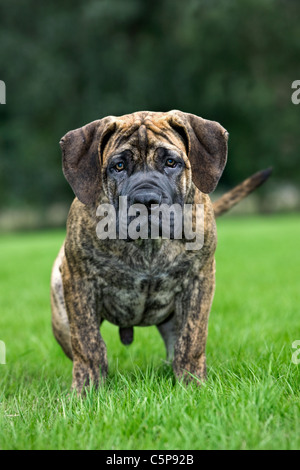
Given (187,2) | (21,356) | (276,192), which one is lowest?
(21,356)

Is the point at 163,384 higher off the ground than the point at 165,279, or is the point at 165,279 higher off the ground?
the point at 165,279

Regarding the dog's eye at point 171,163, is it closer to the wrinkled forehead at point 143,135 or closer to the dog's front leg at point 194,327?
the wrinkled forehead at point 143,135

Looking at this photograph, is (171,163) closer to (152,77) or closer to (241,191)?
(241,191)

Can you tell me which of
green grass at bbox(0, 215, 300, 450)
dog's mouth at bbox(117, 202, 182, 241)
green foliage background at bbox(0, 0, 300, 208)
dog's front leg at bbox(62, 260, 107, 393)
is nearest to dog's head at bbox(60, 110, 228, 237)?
dog's mouth at bbox(117, 202, 182, 241)

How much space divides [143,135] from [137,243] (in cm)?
63

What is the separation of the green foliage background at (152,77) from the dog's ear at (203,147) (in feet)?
95.8

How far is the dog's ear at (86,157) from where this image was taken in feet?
12.2

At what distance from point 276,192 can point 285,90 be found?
19.3 feet

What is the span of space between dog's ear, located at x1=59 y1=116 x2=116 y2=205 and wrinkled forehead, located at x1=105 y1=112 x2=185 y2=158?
6 centimetres

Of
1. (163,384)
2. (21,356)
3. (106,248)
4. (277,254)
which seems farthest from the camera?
(277,254)

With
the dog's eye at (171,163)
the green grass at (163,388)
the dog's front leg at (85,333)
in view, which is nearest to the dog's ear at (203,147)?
the dog's eye at (171,163)

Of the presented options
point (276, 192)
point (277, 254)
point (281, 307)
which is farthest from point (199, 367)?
point (276, 192)

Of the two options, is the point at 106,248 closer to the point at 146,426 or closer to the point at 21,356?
the point at 146,426

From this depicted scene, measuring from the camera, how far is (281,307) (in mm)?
6680
